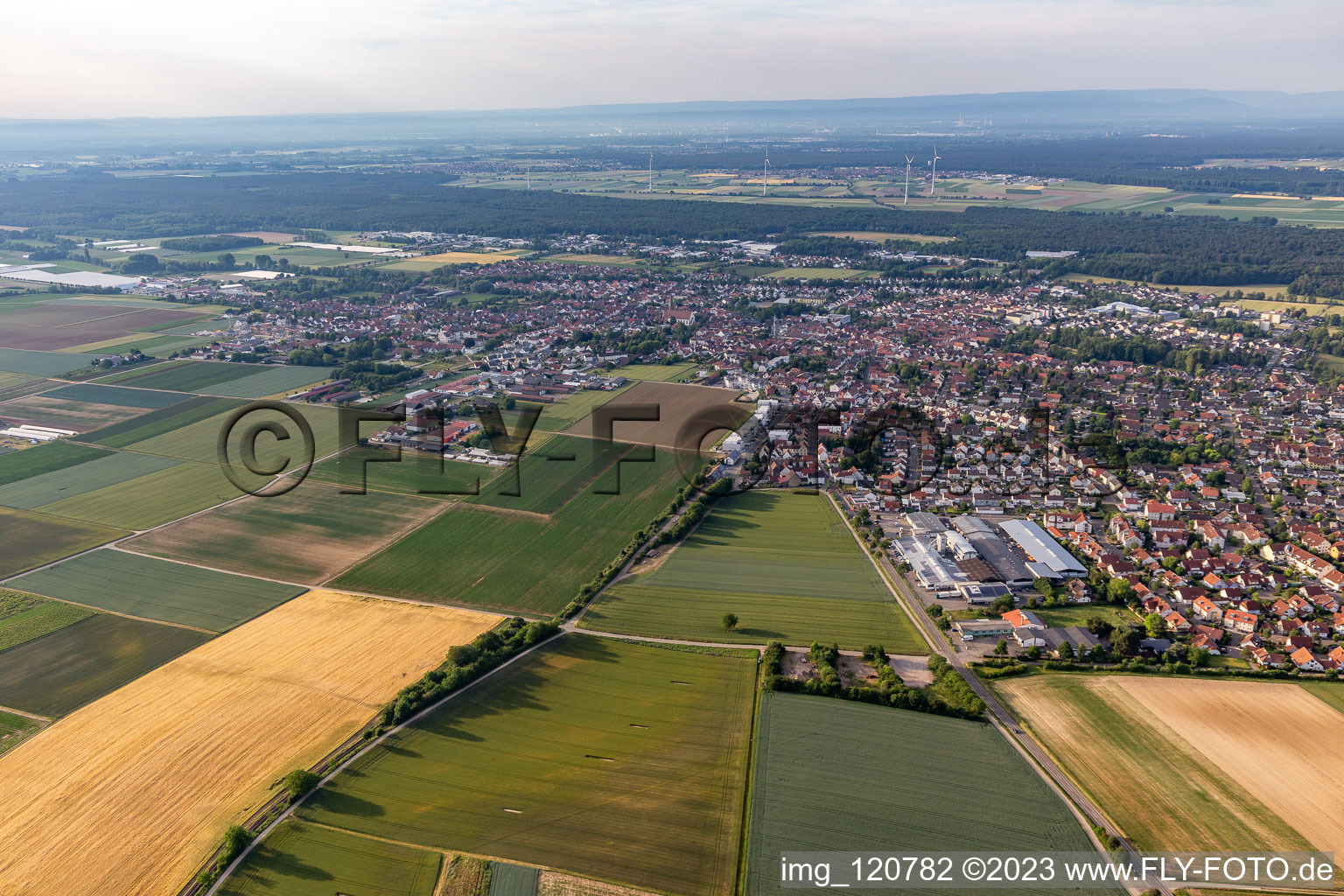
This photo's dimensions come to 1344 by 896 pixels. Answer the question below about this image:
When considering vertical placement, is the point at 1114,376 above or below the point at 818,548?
above

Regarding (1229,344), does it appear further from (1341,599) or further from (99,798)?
(99,798)

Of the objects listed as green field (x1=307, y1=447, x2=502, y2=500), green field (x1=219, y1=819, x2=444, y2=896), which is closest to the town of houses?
green field (x1=307, y1=447, x2=502, y2=500)

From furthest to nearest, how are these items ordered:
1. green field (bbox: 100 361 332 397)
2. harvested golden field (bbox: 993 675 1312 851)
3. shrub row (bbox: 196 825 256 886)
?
green field (bbox: 100 361 332 397) → harvested golden field (bbox: 993 675 1312 851) → shrub row (bbox: 196 825 256 886)

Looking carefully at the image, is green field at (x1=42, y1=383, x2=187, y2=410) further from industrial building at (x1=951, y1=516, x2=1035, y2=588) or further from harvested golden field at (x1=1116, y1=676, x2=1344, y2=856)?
harvested golden field at (x1=1116, y1=676, x2=1344, y2=856)

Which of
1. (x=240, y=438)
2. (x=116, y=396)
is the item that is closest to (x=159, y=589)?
(x=240, y=438)

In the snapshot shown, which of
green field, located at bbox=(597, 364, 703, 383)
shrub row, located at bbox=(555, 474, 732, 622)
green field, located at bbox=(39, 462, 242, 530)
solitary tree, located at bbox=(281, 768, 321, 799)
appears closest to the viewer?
solitary tree, located at bbox=(281, 768, 321, 799)

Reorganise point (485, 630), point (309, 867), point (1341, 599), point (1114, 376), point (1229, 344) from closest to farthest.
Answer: point (309, 867)
point (485, 630)
point (1341, 599)
point (1114, 376)
point (1229, 344)

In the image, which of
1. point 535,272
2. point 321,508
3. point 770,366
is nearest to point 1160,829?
point 321,508
